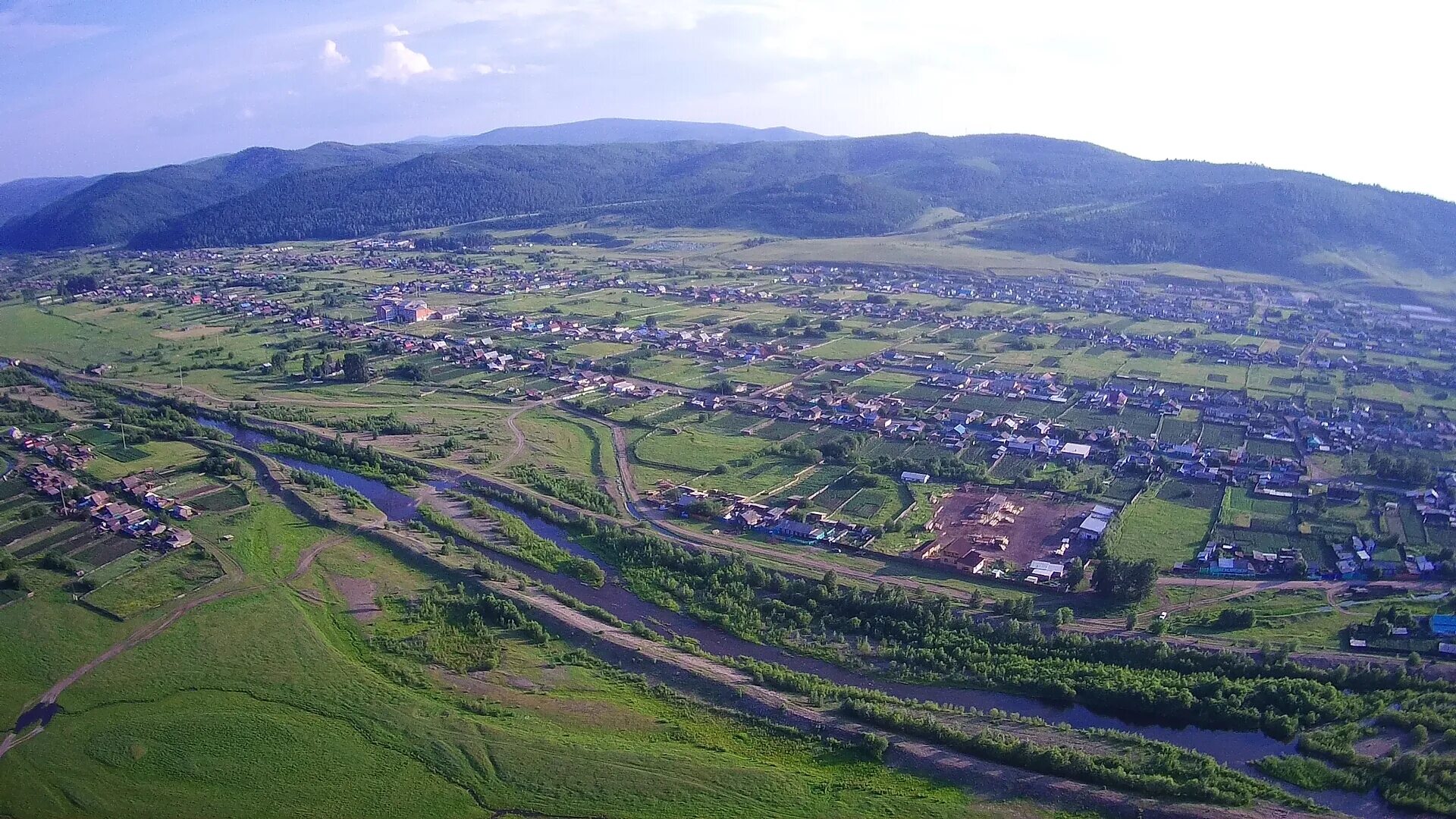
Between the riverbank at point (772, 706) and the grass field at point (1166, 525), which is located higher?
the grass field at point (1166, 525)

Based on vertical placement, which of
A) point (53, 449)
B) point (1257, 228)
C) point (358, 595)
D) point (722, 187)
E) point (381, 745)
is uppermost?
point (722, 187)

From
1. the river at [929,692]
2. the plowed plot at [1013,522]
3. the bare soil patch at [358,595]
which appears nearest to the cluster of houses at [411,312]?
the river at [929,692]

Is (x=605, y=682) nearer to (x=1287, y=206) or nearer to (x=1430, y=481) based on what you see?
Result: (x=1430, y=481)

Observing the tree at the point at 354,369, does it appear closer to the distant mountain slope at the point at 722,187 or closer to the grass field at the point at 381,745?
the grass field at the point at 381,745

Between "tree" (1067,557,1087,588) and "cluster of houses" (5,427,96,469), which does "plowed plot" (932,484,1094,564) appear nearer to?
"tree" (1067,557,1087,588)

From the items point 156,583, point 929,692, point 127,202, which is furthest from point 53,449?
point 127,202

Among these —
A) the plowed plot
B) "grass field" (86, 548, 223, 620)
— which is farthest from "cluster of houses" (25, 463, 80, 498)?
the plowed plot

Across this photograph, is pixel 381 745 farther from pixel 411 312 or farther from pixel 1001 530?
pixel 411 312
